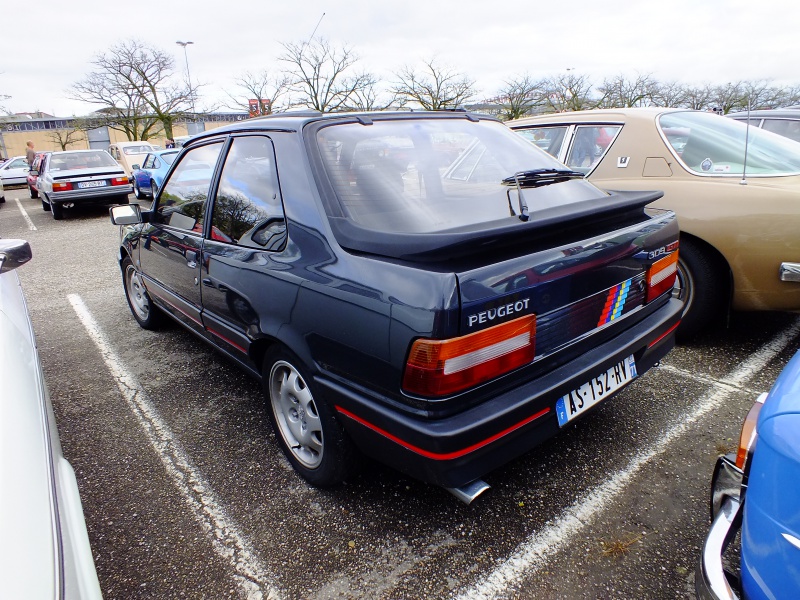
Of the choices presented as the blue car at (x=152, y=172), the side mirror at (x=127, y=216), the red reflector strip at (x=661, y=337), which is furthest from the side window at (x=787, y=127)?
the blue car at (x=152, y=172)

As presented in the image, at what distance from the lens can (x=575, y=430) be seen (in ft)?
8.51

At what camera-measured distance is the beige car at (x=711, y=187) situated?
9.66 ft

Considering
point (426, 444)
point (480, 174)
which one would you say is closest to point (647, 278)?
point (480, 174)

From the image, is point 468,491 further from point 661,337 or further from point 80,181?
point 80,181

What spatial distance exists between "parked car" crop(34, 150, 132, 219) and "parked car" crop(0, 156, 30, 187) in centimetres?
1083

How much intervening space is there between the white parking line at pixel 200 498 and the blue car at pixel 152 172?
9847 mm

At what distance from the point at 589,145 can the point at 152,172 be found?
11.5 m

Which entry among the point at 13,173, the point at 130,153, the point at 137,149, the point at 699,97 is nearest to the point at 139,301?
the point at 130,153

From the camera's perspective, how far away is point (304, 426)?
7.38ft

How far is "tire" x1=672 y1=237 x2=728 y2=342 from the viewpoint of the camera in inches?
128

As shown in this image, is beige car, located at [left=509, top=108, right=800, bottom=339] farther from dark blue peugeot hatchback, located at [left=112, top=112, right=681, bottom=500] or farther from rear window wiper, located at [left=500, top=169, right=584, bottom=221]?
rear window wiper, located at [left=500, top=169, right=584, bottom=221]

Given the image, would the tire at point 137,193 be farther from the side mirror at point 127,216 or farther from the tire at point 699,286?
the tire at point 699,286

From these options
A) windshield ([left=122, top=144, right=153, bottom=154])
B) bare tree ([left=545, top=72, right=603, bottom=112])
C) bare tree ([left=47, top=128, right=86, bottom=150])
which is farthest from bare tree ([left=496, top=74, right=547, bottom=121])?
bare tree ([left=47, top=128, right=86, bottom=150])

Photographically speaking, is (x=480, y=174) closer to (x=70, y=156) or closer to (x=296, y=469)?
(x=296, y=469)
